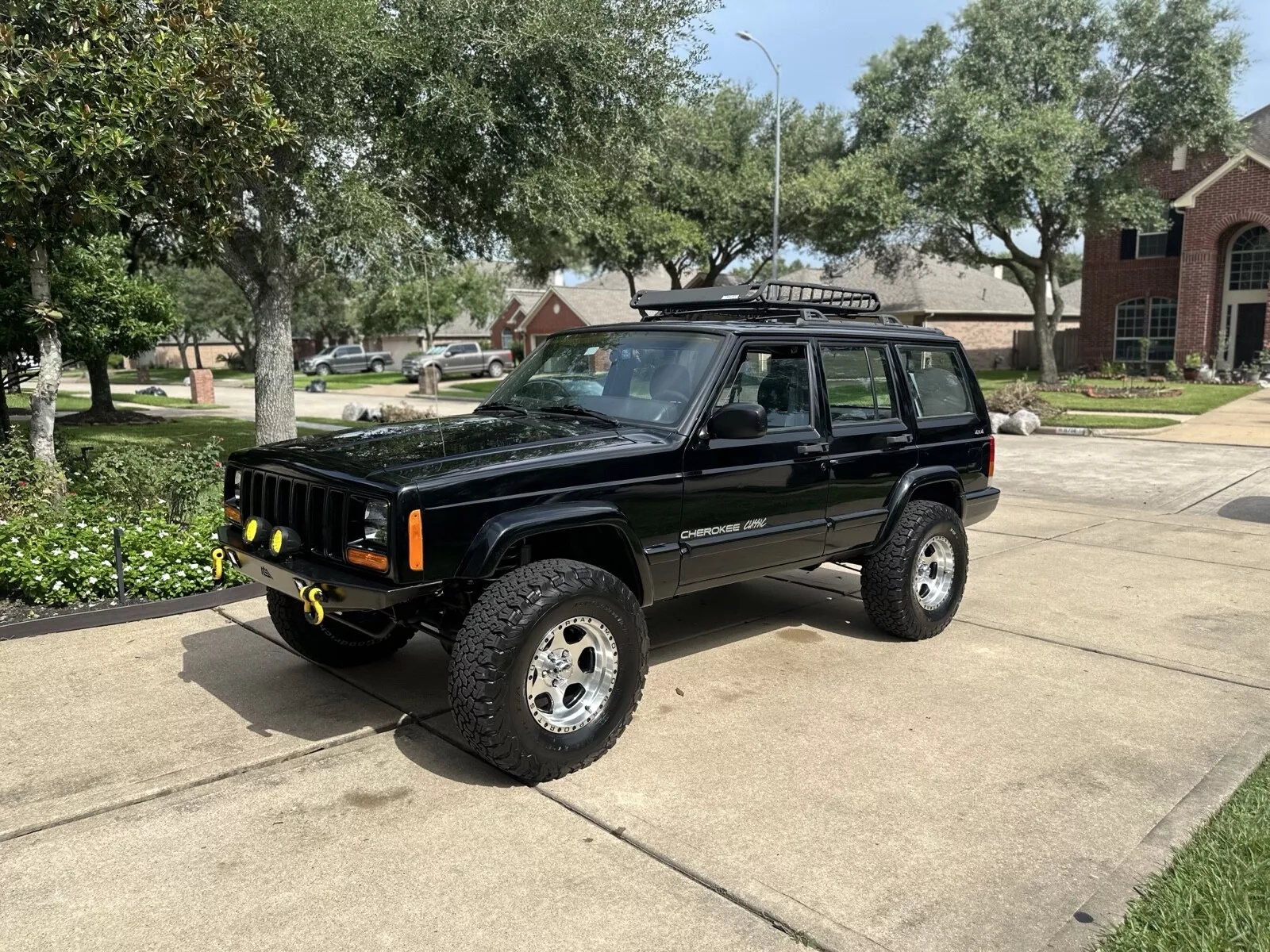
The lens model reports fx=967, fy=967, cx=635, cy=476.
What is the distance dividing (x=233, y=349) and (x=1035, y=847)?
228 ft

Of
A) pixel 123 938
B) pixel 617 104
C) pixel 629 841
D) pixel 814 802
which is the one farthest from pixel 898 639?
pixel 617 104

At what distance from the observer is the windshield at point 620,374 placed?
4727 mm

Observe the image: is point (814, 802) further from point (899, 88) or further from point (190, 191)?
point (899, 88)

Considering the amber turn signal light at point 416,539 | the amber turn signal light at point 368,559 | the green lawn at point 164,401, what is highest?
the amber turn signal light at point 416,539

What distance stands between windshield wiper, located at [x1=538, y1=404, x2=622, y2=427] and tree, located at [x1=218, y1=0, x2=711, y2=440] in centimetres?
550

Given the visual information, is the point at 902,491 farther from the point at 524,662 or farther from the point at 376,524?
the point at 376,524

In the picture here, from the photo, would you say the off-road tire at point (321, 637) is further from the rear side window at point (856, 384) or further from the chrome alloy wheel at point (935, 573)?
the chrome alloy wheel at point (935, 573)

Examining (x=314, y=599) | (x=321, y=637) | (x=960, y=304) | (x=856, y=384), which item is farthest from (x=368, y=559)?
(x=960, y=304)

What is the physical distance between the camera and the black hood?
3.95m

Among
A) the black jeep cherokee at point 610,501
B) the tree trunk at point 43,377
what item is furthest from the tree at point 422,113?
the black jeep cherokee at point 610,501

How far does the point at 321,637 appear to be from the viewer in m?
5.03

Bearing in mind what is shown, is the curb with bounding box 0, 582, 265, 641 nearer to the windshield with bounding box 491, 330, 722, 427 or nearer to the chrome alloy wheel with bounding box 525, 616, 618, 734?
the windshield with bounding box 491, 330, 722, 427

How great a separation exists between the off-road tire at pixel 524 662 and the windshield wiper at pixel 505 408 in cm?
128

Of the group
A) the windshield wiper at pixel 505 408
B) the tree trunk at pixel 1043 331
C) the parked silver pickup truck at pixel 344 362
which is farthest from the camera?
the parked silver pickup truck at pixel 344 362
